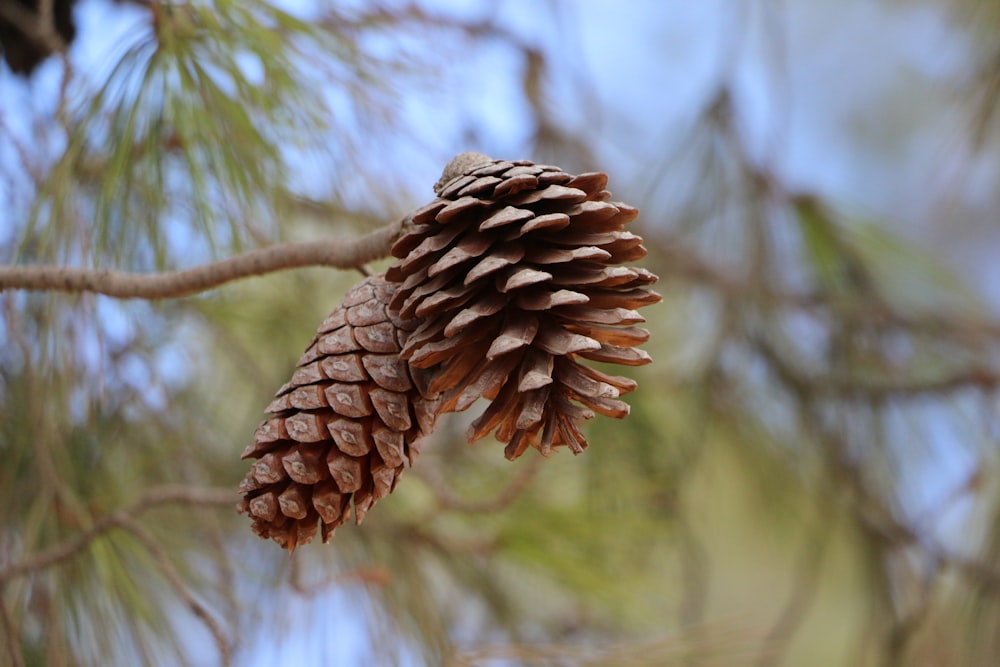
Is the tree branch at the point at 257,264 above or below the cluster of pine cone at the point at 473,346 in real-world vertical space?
above

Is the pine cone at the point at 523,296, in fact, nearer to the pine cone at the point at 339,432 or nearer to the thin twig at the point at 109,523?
the pine cone at the point at 339,432

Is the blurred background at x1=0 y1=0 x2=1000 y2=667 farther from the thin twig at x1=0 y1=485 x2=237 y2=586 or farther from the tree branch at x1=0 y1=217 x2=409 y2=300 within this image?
the tree branch at x1=0 y1=217 x2=409 y2=300

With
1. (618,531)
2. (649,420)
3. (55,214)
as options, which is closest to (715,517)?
(649,420)

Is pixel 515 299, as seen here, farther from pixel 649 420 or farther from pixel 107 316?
pixel 649 420

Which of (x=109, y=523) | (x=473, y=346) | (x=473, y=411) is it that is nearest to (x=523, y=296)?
(x=473, y=346)

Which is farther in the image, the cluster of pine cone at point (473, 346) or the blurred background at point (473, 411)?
the blurred background at point (473, 411)

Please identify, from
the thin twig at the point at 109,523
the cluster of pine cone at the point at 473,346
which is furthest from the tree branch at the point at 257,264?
the thin twig at the point at 109,523

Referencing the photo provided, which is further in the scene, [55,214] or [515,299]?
[55,214]
